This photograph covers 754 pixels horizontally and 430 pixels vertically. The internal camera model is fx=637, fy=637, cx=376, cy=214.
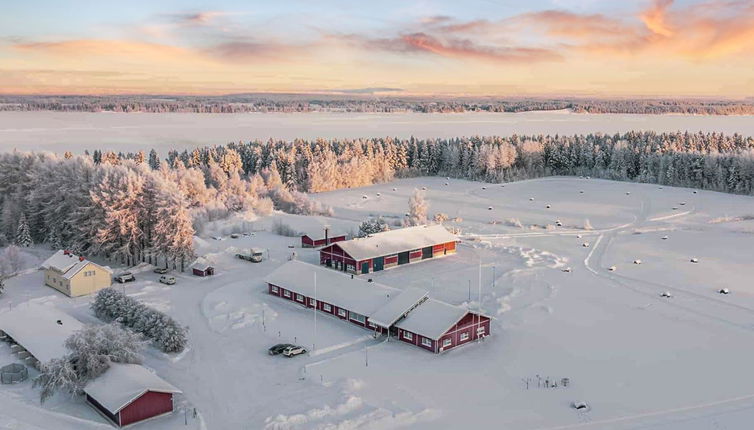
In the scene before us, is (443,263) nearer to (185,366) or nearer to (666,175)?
(185,366)

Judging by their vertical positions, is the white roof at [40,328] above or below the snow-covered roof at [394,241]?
below

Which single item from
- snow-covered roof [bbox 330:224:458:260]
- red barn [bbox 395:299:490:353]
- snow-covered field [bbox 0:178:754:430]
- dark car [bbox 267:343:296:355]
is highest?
snow-covered roof [bbox 330:224:458:260]

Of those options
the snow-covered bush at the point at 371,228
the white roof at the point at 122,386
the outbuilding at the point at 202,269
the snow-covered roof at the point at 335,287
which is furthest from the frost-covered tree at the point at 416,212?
the white roof at the point at 122,386

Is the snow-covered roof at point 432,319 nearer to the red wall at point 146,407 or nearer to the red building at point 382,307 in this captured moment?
the red building at point 382,307

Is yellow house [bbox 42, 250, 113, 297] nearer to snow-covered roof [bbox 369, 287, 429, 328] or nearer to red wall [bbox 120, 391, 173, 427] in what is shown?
red wall [bbox 120, 391, 173, 427]

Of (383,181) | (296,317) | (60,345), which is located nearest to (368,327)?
(296,317)

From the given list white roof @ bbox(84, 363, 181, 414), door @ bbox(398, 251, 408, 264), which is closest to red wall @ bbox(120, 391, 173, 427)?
white roof @ bbox(84, 363, 181, 414)
